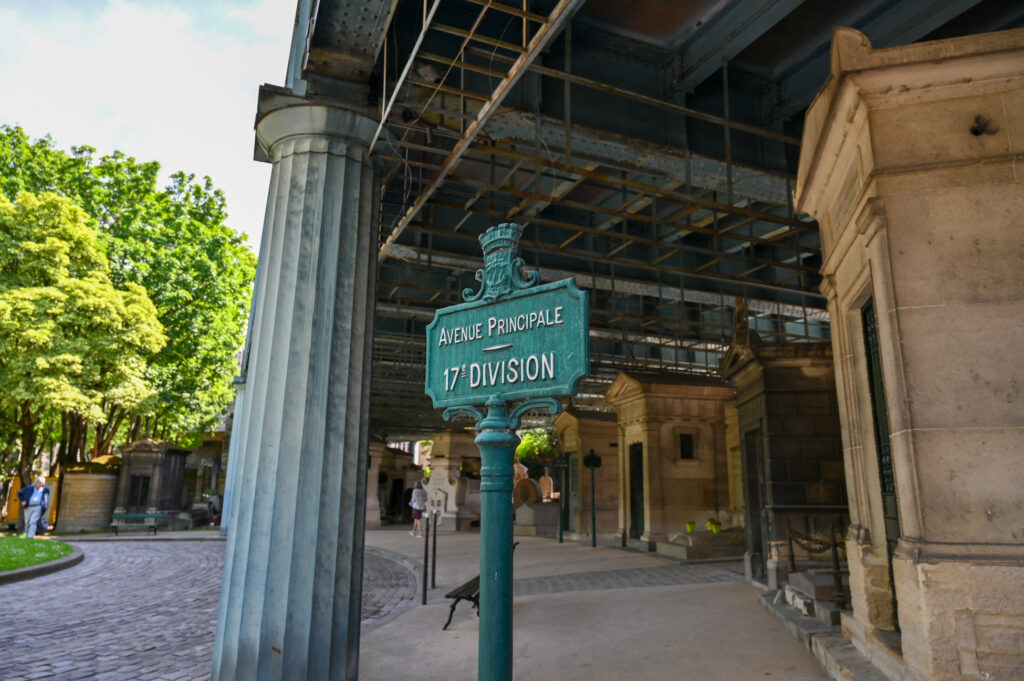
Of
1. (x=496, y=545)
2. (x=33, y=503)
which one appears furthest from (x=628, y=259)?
(x=33, y=503)

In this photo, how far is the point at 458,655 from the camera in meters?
6.16

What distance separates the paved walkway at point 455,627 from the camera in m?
5.74

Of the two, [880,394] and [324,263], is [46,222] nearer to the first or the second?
[324,263]

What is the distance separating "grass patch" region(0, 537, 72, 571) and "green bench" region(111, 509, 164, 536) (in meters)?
6.22

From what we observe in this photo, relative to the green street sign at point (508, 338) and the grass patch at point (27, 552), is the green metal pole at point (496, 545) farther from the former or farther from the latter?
the grass patch at point (27, 552)

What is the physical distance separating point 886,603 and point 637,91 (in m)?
6.70

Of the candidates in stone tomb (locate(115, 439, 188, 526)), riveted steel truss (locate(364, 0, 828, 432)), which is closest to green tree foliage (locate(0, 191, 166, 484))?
stone tomb (locate(115, 439, 188, 526))

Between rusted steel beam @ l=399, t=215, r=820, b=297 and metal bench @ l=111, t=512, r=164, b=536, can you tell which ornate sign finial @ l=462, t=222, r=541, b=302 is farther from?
metal bench @ l=111, t=512, r=164, b=536

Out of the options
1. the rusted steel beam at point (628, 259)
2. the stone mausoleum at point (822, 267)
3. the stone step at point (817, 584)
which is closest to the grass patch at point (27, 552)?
the rusted steel beam at point (628, 259)

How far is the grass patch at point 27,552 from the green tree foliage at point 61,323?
18.6 ft

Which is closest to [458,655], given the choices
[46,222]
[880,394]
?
[880,394]

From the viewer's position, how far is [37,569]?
39.2 ft

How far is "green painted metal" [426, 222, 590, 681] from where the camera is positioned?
8.60 feet

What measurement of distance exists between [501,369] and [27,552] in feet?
50.2
